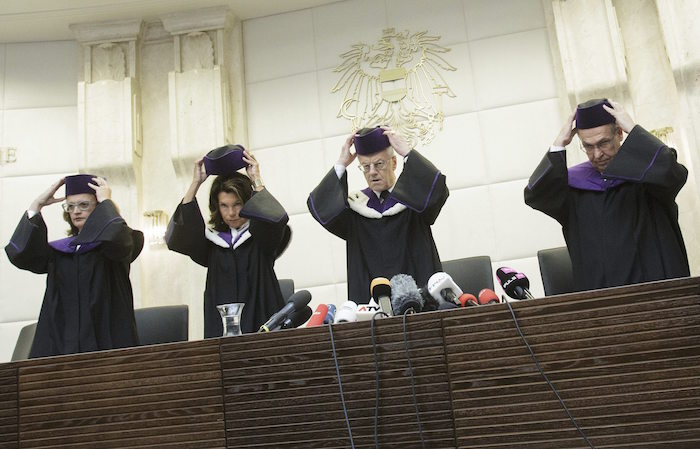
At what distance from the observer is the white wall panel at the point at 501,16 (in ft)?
19.6

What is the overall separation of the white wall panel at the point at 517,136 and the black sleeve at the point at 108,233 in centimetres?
311

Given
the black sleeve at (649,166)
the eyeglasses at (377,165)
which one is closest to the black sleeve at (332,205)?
the eyeglasses at (377,165)

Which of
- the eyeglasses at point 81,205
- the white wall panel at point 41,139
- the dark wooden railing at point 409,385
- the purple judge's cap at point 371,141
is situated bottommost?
the dark wooden railing at point 409,385

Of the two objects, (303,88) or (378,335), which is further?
(303,88)

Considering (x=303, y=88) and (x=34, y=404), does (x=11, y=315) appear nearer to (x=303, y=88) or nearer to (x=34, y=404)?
(x=303, y=88)

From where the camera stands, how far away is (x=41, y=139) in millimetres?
6457

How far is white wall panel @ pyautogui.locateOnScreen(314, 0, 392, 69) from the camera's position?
626cm

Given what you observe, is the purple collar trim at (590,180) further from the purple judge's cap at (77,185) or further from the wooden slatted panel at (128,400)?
the purple judge's cap at (77,185)

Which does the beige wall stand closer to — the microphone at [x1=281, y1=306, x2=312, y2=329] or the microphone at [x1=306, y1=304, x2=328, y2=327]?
the microphone at [x1=281, y1=306, x2=312, y2=329]

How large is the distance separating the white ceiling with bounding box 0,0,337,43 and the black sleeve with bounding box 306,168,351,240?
318cm

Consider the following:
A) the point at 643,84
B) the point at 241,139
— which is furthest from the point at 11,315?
the point at 643,84

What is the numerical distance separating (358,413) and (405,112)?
13.7 ft

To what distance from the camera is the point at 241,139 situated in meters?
6.29

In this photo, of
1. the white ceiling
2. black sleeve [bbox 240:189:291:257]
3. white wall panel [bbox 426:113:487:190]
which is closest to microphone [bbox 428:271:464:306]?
black sleeve [bbox 240:189:291:257]
